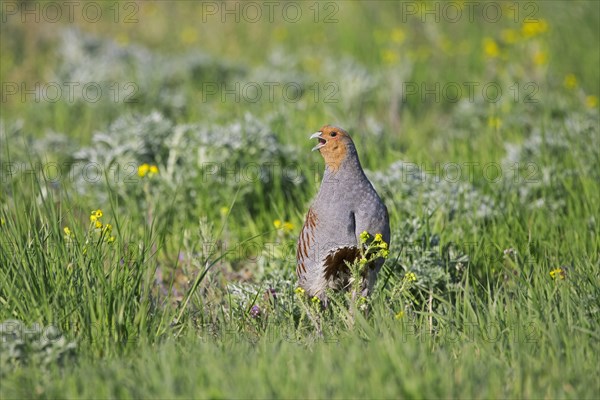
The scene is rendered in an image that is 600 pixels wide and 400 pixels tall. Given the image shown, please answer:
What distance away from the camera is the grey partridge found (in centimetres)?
436

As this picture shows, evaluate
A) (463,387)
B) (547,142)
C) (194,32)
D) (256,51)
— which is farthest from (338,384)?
(194,32)

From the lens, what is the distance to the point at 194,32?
13.1 m

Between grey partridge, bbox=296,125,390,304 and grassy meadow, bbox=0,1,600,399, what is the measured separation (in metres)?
0.17

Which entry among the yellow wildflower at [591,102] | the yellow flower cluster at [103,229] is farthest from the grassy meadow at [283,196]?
the yellow wildflower at [591,102]

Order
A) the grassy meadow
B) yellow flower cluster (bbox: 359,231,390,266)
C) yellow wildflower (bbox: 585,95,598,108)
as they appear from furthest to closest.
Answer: yellow wildflower (bbox: 585,95,598,108)
yellow flower cluster (bbox: 359,231,390,266)
the grassy meadow

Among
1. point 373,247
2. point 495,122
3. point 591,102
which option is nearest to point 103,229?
point 373,247

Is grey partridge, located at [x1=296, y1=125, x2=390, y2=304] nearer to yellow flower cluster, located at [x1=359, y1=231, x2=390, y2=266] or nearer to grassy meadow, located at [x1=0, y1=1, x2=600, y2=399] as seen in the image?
yellow flower cluster, located at [x1=359, y1=231, x2=390, y2=266]

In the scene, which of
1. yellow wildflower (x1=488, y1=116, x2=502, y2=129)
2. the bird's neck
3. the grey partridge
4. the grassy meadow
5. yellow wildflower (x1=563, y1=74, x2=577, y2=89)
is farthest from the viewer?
yellow wildflower (x1=563, y1=74, x2=577, y2=89)

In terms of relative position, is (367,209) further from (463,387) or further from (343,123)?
(343,123)

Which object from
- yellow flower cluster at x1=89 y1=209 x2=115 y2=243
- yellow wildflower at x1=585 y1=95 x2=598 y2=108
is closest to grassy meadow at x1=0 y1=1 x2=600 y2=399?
yellow flower cluster at x1=89 y1=209 x2=115 y2=243

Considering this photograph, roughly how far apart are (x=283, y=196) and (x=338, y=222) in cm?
244

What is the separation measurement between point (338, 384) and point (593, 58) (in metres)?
8.57

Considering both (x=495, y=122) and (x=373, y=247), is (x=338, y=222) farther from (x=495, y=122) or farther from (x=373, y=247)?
(x=495, y=122)

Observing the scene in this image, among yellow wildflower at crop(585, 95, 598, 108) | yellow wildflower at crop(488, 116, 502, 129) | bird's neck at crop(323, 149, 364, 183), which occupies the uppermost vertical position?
yellow wildflower at crop(585, 95, 598, 108)
